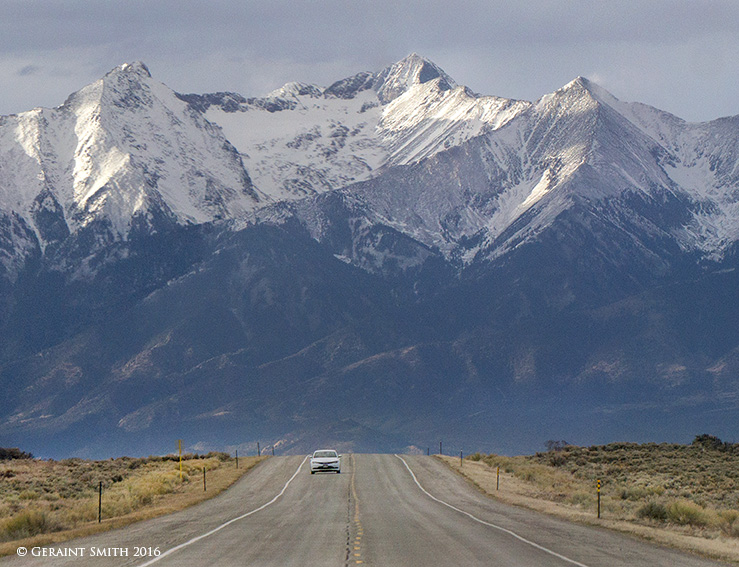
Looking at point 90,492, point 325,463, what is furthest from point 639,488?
point 90,492

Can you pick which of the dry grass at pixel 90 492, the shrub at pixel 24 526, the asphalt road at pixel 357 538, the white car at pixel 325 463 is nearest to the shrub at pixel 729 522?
the asphalt road at pixel 357 538

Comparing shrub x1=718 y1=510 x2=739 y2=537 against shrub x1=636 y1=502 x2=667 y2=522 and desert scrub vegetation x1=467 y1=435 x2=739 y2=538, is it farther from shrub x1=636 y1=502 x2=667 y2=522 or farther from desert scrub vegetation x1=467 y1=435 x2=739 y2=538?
shrub x1=636 y1=502 x2=667 y2=522

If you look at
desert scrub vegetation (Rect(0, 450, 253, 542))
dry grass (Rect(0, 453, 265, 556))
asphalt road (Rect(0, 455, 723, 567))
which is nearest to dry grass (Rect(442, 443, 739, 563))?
asphalt road (Rect(0, 455, 723, 567))

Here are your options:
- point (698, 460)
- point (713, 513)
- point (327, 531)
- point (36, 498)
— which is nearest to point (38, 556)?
point (327, 531)

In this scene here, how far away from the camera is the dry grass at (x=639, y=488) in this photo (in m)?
46.1

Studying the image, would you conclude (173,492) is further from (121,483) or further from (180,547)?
(180,547)

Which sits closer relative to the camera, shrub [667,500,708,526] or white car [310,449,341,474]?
shrub [667,500,708,526]

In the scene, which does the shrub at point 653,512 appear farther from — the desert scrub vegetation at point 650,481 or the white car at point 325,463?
the white car at point 325,463

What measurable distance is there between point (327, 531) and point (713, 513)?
665 inches

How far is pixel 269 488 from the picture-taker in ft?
234

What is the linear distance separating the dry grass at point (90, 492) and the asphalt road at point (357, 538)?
1.99 meters

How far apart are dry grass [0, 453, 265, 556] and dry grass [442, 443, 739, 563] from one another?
60.9ft

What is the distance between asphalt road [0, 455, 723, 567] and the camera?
1416 inches

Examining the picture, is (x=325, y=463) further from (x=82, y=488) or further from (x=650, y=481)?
(x=650, y=481)
